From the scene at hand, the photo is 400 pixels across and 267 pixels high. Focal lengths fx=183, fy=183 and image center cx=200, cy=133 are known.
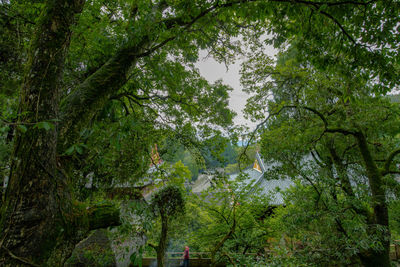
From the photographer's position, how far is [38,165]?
1465mm

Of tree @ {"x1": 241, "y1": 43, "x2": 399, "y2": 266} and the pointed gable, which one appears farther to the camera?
the pointed gable

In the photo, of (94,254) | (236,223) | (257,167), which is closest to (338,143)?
(236,223)

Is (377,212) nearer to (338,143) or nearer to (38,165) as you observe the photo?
(338,143)

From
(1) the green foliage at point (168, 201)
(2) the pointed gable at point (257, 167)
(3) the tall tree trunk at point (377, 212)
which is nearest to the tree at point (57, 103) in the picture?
(1) the green foliage at point (168, 201)

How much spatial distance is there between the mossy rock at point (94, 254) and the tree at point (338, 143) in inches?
186

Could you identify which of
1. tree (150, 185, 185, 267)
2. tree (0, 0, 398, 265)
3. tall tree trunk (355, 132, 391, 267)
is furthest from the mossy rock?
tall tree trunk (355, 132, 391, 267)

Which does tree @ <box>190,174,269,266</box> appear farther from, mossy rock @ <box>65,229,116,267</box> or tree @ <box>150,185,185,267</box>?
mossy rock @ <box>65,229,116,267</box>

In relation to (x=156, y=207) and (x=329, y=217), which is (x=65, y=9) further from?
(x=329, y=217)

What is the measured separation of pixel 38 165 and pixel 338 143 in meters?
6.25

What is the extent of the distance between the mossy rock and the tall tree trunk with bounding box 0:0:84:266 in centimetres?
314

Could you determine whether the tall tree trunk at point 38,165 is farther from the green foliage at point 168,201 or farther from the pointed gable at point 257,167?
the pointed gable at point 257,167

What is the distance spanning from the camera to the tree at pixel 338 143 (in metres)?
3.41

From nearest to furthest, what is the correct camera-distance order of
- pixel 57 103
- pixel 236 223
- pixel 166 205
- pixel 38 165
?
pixel 38 165 < pixel 57 103 < pixel 166 205 < pixel 236 223

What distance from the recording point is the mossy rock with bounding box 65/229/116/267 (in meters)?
4.21
